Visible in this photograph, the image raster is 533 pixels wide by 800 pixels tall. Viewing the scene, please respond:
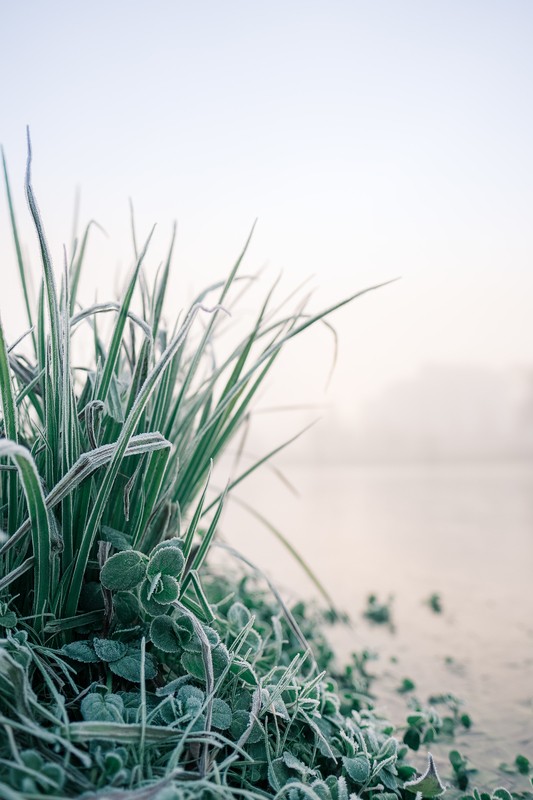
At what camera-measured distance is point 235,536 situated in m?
2.98

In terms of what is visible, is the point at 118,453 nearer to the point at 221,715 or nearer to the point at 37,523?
the point at 37,523

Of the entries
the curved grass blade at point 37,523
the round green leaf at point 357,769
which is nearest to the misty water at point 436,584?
the round green leaf at point 357,769

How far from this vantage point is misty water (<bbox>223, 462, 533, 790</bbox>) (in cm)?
136

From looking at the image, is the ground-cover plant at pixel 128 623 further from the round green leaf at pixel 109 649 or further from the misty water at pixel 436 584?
the misty water at pixel 436 584

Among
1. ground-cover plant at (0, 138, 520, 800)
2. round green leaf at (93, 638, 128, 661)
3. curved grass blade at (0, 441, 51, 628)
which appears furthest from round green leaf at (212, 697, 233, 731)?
curved grass blade at (0, 441, 51, 628)

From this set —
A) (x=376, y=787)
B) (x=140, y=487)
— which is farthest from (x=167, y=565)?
(x=376, y=787)

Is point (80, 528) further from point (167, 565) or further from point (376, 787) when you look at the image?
point (376, 787)

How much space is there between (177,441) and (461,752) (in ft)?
2.64

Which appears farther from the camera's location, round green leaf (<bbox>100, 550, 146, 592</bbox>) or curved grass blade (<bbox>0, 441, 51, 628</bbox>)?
round green leaf (<bbox>100, 550, 146, 592</bbox>)

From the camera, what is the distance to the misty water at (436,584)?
4.46 ft

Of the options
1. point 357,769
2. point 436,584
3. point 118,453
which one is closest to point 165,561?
point 118,453

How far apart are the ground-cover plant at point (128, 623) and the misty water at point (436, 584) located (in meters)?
0.43

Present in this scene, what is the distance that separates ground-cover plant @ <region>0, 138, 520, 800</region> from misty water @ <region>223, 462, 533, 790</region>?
0.43 metres

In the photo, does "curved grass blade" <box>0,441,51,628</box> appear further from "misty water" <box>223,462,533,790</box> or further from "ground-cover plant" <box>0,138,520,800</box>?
"misty water" <box>223,462,533,790</box>
